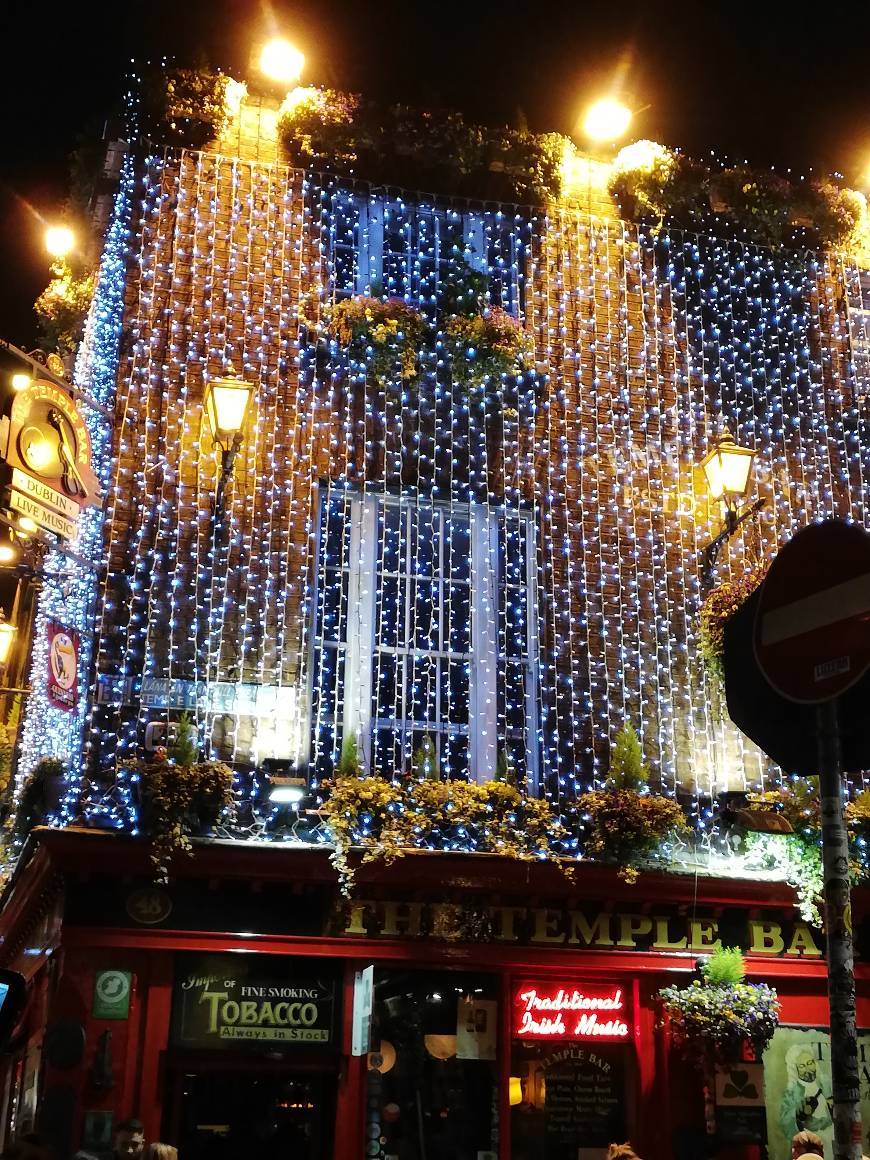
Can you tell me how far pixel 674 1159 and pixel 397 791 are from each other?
414 cm

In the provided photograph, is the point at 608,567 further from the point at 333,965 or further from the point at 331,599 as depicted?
the point at 333,965

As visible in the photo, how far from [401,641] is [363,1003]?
354cm

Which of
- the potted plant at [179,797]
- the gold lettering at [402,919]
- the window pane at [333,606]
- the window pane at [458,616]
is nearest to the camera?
the potted plant at [179,797]

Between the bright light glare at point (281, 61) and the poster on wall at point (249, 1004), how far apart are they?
9.62 m

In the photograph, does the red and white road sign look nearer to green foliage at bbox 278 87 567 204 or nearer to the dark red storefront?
the dark red storefront

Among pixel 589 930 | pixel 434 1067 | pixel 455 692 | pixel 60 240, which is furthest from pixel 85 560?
pixel 60 240

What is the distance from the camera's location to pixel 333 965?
11.1m

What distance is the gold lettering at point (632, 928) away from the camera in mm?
11688

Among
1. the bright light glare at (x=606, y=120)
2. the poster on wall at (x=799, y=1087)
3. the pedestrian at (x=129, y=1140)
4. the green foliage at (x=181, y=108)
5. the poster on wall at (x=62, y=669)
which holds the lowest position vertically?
the pedestrian at (x=129, y=1140)

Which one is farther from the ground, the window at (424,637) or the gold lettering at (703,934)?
the window at (424,637)

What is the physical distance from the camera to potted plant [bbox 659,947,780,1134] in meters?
10.9

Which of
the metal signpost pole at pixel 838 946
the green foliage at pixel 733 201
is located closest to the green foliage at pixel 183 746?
the metal signpost pole at pixel 838 946

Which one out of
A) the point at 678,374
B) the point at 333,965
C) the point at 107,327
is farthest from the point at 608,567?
the point at 107,327

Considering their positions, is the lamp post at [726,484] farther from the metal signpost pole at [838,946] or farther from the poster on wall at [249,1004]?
the metal signpost pole at [838,946]
